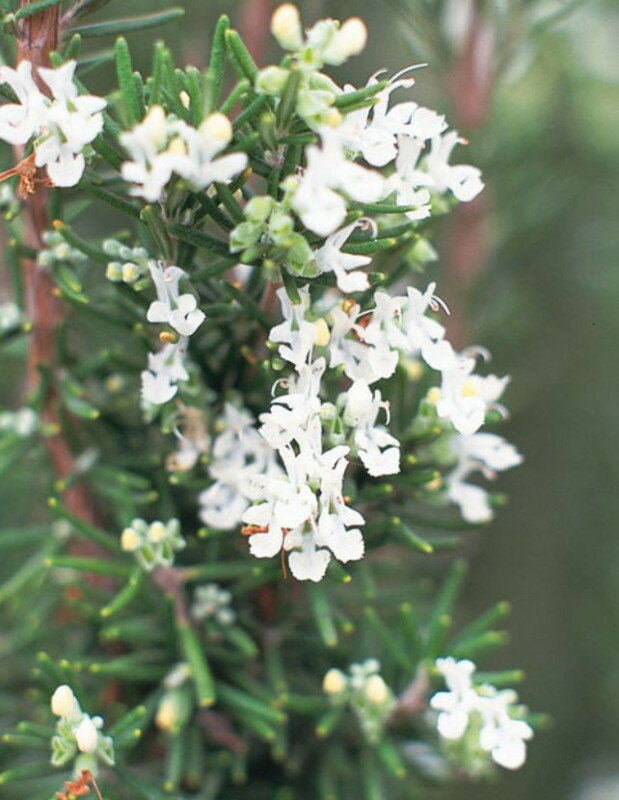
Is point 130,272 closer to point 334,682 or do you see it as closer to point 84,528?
point 84,528

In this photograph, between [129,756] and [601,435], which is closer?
[129,756]

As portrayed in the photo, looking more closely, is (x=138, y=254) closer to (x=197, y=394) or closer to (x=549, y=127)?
(x=197, y=394)

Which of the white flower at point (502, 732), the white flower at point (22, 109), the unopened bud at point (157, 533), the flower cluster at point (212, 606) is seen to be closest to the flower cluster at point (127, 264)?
the white flower at point (22, 109)

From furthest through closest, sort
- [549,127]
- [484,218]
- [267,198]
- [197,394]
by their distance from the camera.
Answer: [549,127] → [484,218] → [197,394] → [267,198]

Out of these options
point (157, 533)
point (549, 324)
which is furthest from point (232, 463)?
point (549, 324)

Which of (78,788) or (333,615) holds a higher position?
(78,788)

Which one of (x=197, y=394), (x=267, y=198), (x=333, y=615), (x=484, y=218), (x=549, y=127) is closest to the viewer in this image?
Answer: (x=267, y=198)

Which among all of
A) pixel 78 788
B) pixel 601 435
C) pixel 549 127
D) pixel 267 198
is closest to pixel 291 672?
pixel 78 788
